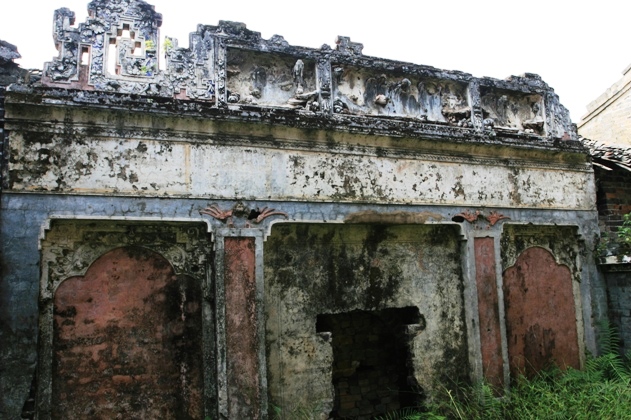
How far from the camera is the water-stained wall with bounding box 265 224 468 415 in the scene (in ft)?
17.3

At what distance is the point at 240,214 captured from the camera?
16.4 feet

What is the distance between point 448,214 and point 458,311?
1.20 m

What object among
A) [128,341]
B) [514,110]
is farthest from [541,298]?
[128,341]

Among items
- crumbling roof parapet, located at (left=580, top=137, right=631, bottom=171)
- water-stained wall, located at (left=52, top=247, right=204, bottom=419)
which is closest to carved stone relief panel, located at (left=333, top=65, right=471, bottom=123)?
crumbling roof parapet, located at (left=580, top=137, right=631, bottom=171)

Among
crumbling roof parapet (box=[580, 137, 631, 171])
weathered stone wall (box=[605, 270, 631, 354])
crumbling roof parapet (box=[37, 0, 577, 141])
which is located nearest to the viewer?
crumbling roof parapet (box=[37, 0, 577, 141])

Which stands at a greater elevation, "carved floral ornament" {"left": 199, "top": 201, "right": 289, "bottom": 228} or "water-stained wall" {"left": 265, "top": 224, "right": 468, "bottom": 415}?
"carved floral ornament" {"left": 199, "top": 201, "right": 289, "bottom": 228}

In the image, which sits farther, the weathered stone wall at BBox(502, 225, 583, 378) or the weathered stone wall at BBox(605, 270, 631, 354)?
the weathered stone wall at BBox(605, 270, 631, 354)

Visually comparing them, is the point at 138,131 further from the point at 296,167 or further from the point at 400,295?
the point at 400,295

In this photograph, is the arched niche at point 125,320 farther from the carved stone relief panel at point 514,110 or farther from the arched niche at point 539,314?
the carved stone relief panel at point 514,110

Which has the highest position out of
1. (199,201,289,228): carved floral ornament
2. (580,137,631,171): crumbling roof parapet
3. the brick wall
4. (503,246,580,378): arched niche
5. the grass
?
(580,137,631,171): crumbling roof parapet

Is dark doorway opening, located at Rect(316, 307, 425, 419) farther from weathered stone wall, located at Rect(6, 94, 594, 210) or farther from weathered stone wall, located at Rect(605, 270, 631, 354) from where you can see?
weathered stone wall, located at Rect(605, 270, 631, 354)

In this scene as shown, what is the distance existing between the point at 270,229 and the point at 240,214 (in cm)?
35

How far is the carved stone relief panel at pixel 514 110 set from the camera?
269 inches

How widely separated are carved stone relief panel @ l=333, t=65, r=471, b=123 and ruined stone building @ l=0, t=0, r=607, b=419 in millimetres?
26
